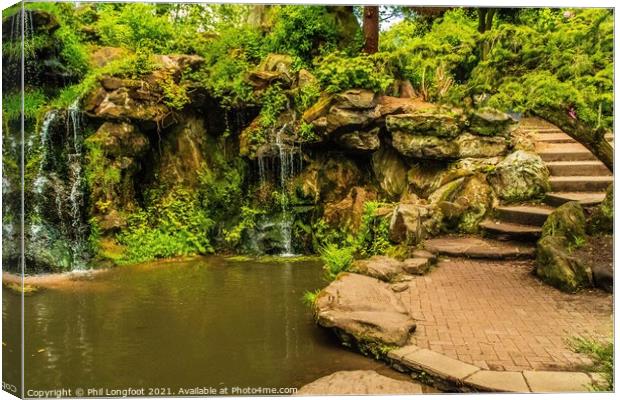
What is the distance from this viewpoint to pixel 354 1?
5113 mm

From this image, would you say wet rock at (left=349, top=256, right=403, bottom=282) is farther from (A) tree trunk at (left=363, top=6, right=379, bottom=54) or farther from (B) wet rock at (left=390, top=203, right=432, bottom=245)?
(A) tree trunk at (left=363, top=6, right=379, bottom=54)

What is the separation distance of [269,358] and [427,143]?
6391 millimetres

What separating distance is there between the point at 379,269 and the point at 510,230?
2.91 meters

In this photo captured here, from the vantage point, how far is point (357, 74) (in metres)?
10.7

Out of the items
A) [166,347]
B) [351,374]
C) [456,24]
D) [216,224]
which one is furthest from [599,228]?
[216,224]

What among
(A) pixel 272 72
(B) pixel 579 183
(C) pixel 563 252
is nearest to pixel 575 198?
(B) pixel 579 183

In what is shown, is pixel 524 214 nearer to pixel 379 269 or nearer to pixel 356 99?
pixel 379 269

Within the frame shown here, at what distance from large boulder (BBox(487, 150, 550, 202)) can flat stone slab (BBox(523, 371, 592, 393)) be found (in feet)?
19.1

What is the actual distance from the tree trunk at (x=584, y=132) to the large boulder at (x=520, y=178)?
333cm

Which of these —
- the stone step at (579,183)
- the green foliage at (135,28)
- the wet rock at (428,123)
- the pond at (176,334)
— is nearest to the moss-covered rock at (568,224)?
the stone step at (579,183)

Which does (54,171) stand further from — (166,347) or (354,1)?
(354,1)

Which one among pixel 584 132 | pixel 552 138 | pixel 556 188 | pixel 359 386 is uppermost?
pixel 552 138

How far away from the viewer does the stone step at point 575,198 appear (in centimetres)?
862

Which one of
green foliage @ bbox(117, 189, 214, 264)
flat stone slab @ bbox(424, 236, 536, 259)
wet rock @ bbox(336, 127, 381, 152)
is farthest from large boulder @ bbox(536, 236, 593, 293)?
green foliage @ bbox(117, 189, 214, 264)
